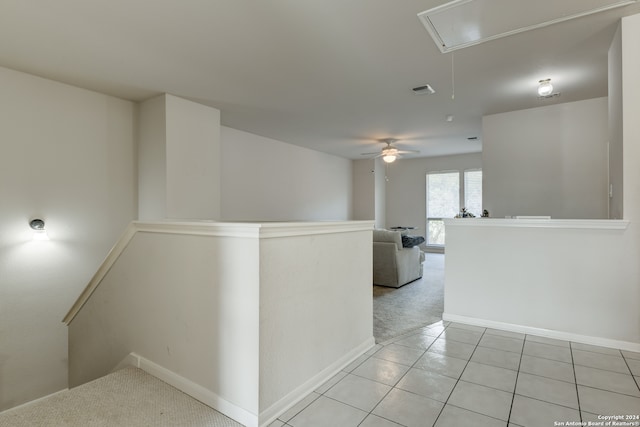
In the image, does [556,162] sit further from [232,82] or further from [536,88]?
[232,82]

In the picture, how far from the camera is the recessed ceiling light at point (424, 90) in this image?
372cm

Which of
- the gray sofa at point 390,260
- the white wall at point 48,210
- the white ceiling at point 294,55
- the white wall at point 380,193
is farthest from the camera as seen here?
the white wall at point 380,193

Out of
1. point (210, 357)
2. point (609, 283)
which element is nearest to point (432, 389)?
point (210, 357)

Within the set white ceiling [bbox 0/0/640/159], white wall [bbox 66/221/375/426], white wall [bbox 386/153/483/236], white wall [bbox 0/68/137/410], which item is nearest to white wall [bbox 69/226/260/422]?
white wall [bbox 66/221/375/426]

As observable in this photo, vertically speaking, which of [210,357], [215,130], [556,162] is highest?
[215,130]

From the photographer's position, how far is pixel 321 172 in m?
7.98

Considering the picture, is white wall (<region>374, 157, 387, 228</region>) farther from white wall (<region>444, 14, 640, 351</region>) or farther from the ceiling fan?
white wall (<region>444, 14, 640, 351</region>)

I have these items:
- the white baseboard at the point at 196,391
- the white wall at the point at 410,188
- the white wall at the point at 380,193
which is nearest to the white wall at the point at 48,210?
the white baseboard at the point at 196,391

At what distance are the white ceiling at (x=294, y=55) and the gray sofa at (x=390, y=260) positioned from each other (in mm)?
1960

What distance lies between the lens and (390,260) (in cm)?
510

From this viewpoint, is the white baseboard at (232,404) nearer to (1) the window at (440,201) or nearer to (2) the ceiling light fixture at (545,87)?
(2) the ceiling light fixture at (545,87)

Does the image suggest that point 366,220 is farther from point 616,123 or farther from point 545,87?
point 545,87

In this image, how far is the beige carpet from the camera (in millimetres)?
3291

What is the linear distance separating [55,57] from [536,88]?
201 inches
